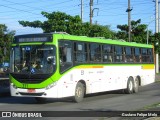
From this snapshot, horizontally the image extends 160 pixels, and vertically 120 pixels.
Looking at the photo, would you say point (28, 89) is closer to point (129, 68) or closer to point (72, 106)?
point (72, 106)

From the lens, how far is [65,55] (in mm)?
18531

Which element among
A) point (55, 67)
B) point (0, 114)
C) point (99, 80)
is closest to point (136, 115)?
point (0, 114)

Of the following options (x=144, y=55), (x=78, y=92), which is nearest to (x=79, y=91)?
(x=78, y=92)

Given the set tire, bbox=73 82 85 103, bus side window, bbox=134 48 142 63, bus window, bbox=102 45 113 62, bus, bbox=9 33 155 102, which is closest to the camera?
bus, bbox=9 33 155 102

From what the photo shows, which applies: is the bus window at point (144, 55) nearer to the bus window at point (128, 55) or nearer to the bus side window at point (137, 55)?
the bus side window at point (137, 55)

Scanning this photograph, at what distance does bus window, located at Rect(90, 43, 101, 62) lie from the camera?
20.9 meters

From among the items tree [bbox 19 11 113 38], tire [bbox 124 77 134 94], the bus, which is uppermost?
tree [bbox 19 11 113 38]

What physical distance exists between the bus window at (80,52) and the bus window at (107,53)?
2.05 meters

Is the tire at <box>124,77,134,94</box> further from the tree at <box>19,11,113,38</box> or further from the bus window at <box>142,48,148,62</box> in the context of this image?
the tree at <box>19,11,113,38</box>

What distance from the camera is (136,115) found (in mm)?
13125

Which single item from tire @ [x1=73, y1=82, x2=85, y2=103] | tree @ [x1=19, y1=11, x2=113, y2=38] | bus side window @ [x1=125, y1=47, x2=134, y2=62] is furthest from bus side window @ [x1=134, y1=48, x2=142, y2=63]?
tree @ [x1=19, y1=11, x2=113, y2=38]

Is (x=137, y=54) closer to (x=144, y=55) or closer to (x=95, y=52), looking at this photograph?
(x=144, y=55)

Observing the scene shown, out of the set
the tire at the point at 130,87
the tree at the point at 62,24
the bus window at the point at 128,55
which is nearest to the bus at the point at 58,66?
the bus window at the point at 128,55

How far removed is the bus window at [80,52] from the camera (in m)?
19.4
